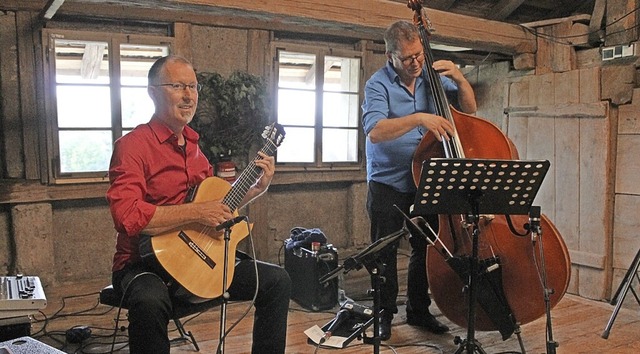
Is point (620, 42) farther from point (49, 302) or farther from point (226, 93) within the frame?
point (49, 302)

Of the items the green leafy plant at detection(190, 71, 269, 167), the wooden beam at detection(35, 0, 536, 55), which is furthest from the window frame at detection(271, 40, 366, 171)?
the green leafy plant at detection(190, 71, 269, 167)

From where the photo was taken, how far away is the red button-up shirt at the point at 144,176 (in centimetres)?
180

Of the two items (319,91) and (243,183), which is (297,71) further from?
(243,183)

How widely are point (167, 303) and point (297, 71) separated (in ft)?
11.7

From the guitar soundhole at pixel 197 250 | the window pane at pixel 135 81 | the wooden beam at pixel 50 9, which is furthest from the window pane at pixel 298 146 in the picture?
the guitar soundhole at pixel 197 250

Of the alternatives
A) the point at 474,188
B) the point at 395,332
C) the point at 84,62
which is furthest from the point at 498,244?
the point at 84,62

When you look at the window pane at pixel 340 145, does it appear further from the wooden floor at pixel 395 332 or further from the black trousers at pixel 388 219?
the black trousers at pixel 388 219

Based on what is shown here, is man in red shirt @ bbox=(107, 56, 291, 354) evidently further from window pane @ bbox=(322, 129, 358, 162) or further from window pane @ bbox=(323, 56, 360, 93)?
window pane @ bbox=(323, 56, 360, 93)

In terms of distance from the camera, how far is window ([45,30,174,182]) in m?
3.82

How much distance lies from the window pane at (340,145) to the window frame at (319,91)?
0.05 meters

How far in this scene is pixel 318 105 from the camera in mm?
4840

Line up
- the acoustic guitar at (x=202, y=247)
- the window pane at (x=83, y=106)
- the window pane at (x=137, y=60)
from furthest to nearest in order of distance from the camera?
the window pane at (x=137, y=60), the window pane at (x=83, y=106), the acoustic guitar at (x=202, y=247)

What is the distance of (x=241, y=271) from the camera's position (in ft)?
6.76

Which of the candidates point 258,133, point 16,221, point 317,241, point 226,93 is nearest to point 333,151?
point 258,133
